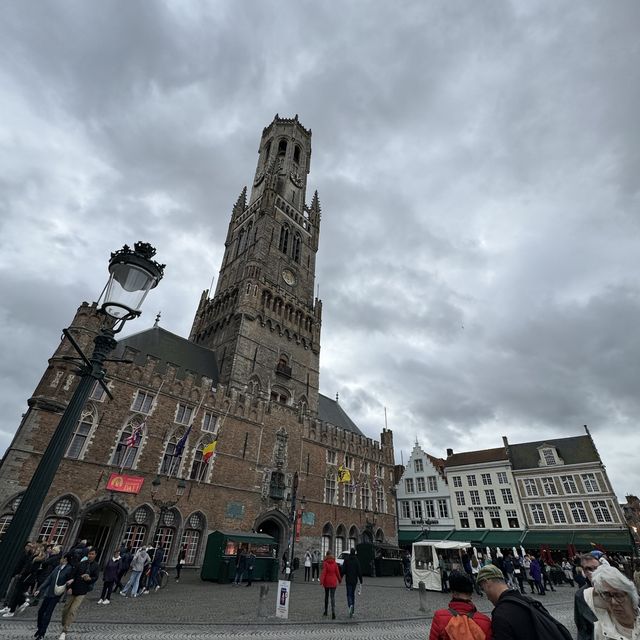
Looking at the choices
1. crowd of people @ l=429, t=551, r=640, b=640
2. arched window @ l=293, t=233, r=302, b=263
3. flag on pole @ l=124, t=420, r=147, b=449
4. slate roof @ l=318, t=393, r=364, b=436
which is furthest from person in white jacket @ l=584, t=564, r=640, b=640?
arched window @ l=293, t=233, r=302, b=263

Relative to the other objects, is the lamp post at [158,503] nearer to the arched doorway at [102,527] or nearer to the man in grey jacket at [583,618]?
the arched doorway at [102,527]

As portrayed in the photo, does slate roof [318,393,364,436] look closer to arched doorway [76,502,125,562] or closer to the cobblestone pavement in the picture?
arched doorway [76,502,125,562]

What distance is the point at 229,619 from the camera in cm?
988

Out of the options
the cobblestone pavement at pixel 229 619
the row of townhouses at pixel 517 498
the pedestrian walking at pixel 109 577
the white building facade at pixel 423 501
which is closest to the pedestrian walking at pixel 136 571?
the cobblestone pavement at pixel 229 619

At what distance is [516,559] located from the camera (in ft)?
63.9

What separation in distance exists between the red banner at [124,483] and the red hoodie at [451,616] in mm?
21538

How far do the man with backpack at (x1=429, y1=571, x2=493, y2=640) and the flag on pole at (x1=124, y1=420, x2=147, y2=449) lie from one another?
2010cm

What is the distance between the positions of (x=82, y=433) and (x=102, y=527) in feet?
18.7

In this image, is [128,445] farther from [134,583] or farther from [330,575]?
[330,575]

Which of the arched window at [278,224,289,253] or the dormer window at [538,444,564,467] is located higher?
the arched window at [278,224,289,253]

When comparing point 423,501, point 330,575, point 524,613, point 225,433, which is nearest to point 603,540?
point 423,501

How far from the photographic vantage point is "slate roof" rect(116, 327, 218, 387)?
1047 inches

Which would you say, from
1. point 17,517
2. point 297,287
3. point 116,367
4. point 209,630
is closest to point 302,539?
point 116,367

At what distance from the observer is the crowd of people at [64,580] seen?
7.32 metres
